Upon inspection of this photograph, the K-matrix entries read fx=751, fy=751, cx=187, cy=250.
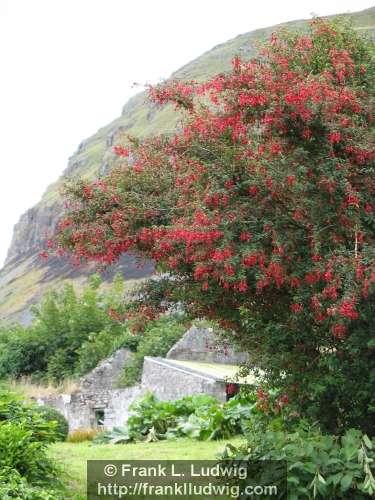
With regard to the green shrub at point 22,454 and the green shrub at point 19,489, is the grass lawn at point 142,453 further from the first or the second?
the green shrub at point 19,489

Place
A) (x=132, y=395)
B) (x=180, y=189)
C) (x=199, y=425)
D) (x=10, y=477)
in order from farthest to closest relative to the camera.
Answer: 1. (x=132, y=395)
2. (x=199, y=425)
3. (x=180, y=189)
4. (x=10, y=477)

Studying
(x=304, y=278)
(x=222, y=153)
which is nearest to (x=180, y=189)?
(x=222, y=153)

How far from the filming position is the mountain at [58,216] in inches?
4050

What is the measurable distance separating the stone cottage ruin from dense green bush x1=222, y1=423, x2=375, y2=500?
45.9 ft

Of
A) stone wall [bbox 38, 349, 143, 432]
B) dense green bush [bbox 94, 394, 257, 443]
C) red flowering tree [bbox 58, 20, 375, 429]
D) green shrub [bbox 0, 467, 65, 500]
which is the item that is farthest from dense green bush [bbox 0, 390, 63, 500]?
stone wall [bbox 38, 349, 143, 432]

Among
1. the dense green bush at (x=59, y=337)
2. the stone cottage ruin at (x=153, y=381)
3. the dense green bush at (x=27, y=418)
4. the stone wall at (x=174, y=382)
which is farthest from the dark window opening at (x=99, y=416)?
the dense green bush at (x=27, y=418)

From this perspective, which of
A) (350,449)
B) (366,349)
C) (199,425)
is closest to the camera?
(350,449)

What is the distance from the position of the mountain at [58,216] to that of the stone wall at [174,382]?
51.4m

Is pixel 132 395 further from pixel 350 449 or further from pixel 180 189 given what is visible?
pixel 350 449

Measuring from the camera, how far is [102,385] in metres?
31.7

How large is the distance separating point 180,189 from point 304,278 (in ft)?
7.71

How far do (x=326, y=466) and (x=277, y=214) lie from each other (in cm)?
284

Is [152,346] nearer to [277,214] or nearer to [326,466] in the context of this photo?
[277,214]

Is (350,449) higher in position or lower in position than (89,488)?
higher
